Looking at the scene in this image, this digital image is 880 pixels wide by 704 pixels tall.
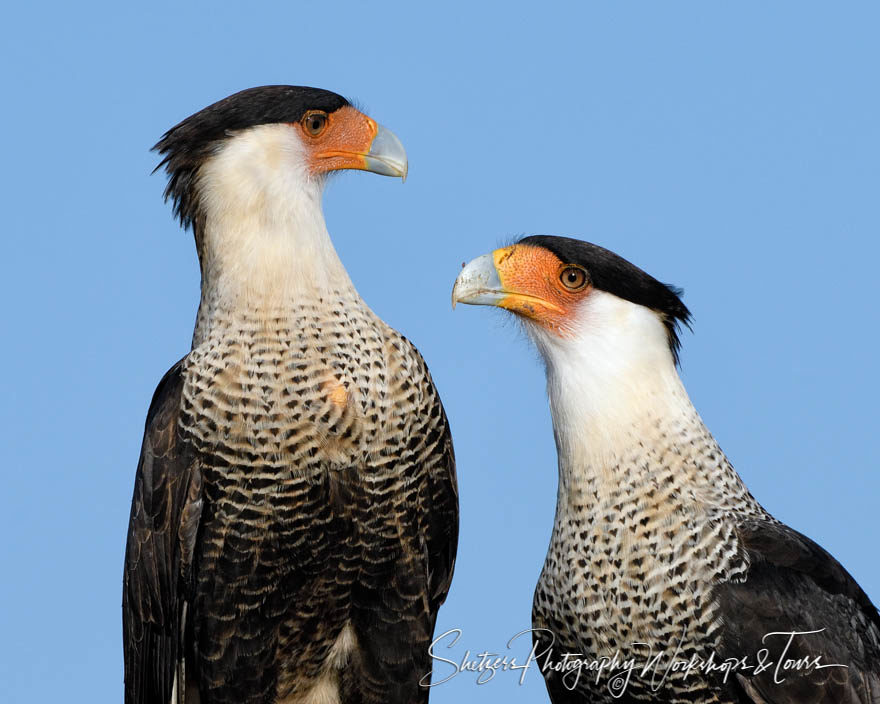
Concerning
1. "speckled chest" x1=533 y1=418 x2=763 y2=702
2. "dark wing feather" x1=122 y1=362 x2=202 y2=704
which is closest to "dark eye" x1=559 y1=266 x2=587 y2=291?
"speckled chest" x1=533 y1=418 x2=763 y2=702

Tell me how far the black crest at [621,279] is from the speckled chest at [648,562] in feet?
1.46

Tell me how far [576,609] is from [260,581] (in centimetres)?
128

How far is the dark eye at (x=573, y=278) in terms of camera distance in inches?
242

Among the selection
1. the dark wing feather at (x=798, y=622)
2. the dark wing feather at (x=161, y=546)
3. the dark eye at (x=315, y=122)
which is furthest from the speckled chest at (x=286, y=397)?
the dark wing feather at (x=798, y=622)

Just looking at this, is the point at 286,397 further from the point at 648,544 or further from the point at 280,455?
the point at 648,544

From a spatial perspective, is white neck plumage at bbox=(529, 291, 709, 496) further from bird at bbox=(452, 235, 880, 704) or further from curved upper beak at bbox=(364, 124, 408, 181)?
curved upper beak at bbox=(364, 124, 408, 181)

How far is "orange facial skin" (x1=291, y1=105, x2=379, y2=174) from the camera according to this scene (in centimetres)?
638

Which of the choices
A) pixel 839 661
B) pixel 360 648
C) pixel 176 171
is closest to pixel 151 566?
pixel 360 648

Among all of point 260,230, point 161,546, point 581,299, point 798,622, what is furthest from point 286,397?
point 798,622

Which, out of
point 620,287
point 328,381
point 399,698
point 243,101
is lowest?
point 399,698

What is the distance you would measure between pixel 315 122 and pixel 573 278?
129 cm

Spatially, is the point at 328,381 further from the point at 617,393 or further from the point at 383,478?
the point at 617,393

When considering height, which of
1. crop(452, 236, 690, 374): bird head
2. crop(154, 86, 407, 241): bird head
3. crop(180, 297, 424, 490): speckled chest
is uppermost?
crop(154, 86, 407, 241): bird head

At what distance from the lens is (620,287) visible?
240 inches
